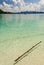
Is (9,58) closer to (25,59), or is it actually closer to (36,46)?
(25,59)

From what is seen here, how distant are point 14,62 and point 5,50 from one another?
0.94 m

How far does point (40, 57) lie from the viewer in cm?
464

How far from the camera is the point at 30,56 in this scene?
187 inches

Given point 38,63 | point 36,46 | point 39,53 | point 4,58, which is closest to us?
point 38,63

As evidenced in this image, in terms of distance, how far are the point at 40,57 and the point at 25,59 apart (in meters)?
0.40

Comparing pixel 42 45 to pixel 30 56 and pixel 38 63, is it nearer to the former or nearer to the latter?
pixel 30 56

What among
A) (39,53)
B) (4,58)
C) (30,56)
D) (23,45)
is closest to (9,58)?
(4,58)

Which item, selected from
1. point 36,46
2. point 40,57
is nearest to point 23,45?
point 36,46

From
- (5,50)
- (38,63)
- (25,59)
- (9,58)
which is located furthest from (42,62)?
(5,50)

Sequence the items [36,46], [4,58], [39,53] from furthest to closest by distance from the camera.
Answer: [36,46] < [39,53] < [4,58]

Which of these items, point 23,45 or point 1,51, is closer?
point 1,51

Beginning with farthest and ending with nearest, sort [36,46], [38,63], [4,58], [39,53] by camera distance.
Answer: [36,46]
[39,53]
[4,58]
[38,63]

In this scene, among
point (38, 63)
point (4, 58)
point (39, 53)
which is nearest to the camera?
point (38, 63)

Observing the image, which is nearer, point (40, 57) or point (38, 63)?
point (38, 63)
